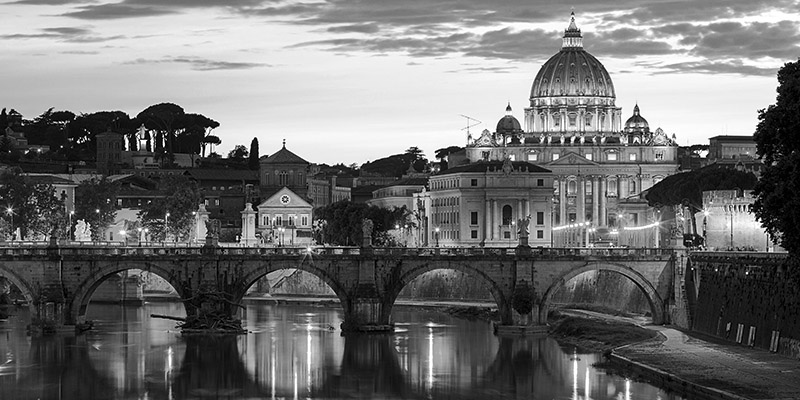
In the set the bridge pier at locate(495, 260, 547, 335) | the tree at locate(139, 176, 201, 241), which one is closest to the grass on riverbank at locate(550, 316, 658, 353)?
the bridge pier at locate(495, 260, 547, 335)

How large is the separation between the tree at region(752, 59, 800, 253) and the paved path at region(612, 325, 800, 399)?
514 centimetres

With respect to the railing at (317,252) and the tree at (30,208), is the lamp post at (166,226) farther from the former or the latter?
the railing at (317,252)

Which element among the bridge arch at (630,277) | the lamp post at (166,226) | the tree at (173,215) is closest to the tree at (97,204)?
the tree at (173,215)

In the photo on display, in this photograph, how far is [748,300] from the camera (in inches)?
3253

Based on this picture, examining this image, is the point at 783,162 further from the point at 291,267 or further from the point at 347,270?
the point at 291,267

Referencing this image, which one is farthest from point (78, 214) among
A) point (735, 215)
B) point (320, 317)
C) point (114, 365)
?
point (114, 365)

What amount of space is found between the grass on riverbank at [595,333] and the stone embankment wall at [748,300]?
10.3 feet

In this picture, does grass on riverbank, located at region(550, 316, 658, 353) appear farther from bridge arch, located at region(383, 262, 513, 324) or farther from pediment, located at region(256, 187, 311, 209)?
pediment, located at region(256, 187, 311, 209)

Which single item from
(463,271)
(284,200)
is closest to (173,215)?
(284,200)

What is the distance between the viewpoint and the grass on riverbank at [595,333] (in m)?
88.7

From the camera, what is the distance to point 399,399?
241 ft

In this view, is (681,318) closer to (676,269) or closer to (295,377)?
(676,269)

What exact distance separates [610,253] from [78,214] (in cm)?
7246

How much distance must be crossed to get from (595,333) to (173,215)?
66559 mm
